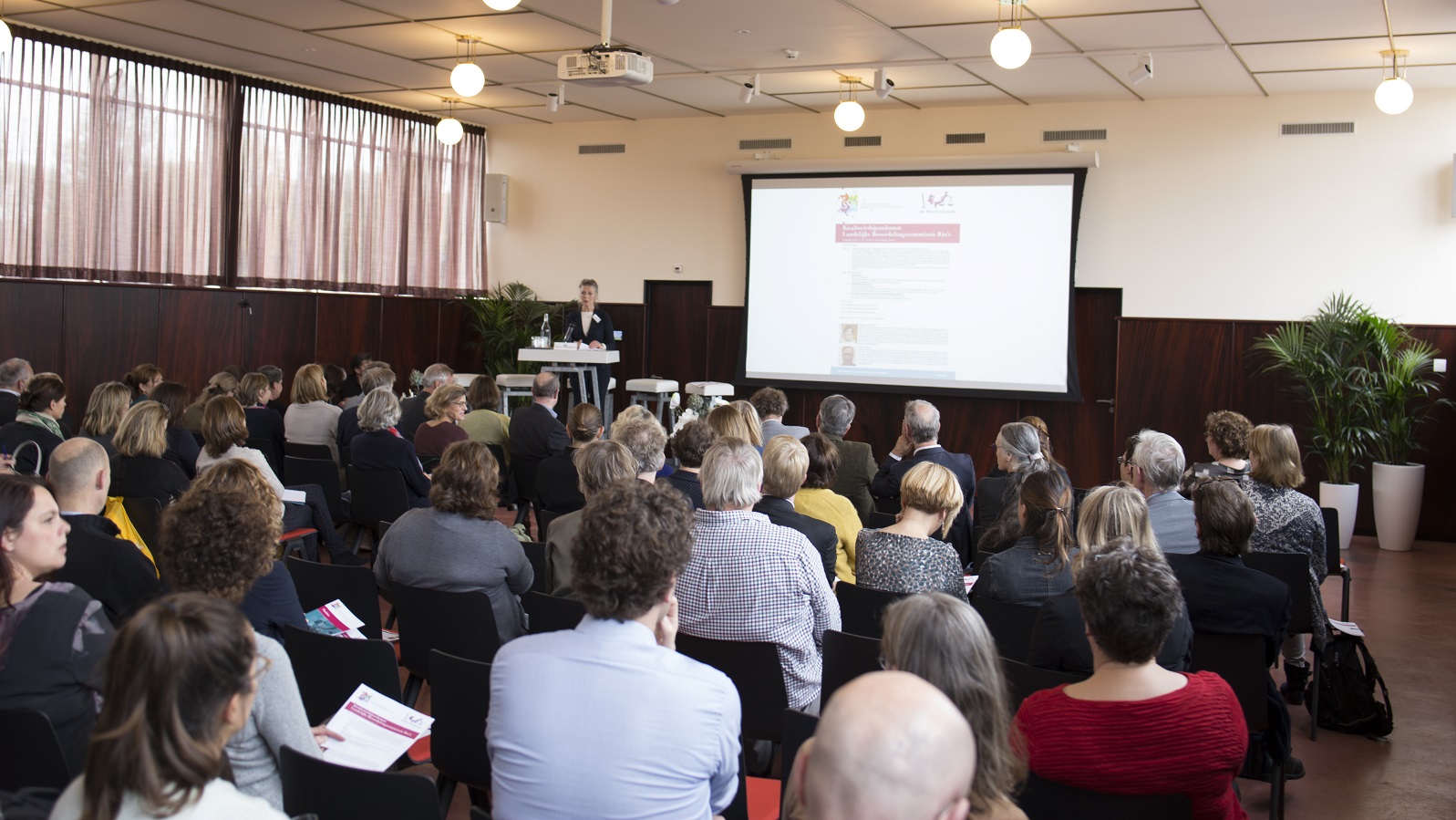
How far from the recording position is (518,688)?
6.67ft

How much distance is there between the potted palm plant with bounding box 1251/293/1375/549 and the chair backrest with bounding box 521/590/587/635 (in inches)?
301

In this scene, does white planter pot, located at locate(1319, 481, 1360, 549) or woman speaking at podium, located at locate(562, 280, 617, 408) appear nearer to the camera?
white planter pot, located at locate(1319, 481, 1360, 549)

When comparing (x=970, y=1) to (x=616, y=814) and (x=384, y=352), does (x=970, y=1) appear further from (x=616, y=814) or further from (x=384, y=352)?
(x=384, y=352)

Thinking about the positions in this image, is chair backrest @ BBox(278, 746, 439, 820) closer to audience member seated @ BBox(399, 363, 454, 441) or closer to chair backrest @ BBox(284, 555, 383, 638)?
chair backrest @ BBox(284, 555, 383, 638)

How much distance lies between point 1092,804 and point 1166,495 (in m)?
2.67

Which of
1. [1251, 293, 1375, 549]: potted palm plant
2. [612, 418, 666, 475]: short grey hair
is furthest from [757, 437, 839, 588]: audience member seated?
[1251, 293, 1375, 549]: potted palm plant

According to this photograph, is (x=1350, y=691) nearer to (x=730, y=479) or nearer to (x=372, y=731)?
(x=730, y=479)

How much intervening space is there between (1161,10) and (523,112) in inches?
277

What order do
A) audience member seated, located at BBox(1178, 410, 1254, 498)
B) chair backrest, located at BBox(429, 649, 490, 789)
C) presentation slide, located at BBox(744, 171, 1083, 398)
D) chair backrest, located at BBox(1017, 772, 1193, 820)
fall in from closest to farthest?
chair backrest, located at BBox(1017, 772, 1193, 820)
chair backrest, located at BBox(429, 649, 490, 789)
audience member seated, located at BBox(1178, 410, 1254, 498)
presentation slide, located at BBox(744, 171, 1083, 398)

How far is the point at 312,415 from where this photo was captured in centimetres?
731

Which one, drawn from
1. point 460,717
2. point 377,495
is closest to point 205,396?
point 377,495

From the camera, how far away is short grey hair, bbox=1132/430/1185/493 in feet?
15.3

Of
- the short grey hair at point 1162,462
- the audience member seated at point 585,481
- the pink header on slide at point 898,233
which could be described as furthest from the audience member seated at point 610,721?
the pink header on slide at point 898,233

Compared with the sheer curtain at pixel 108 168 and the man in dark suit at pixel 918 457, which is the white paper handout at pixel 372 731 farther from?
the sheer curtain at pixel 108 168
